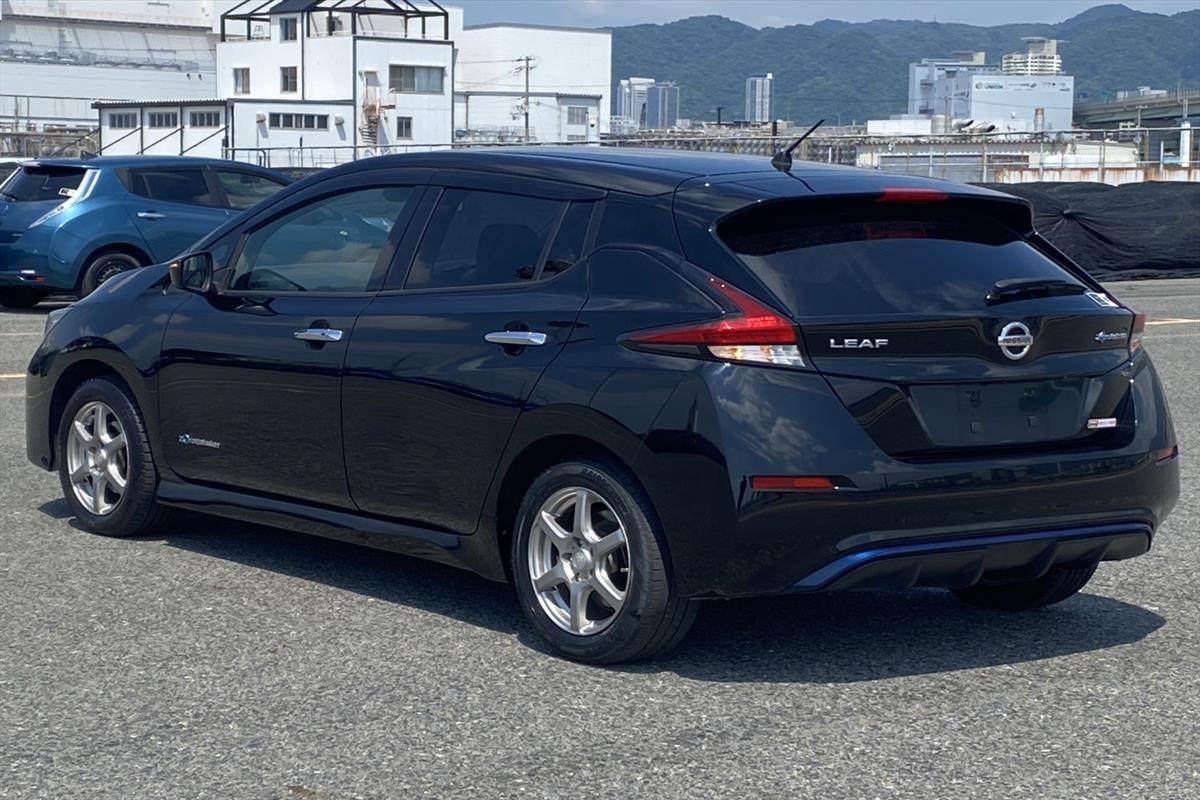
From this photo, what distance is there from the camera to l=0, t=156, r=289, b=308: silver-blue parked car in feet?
61.1

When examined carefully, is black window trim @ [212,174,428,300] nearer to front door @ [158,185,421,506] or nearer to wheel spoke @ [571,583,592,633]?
front door @ [158,185,421,506]

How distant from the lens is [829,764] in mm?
4430

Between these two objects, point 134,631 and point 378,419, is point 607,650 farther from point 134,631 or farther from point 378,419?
point 134,631

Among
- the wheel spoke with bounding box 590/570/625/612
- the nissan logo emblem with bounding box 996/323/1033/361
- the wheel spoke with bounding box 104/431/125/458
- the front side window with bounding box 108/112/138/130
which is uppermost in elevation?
the front side window with bounding box 108/112/138/130

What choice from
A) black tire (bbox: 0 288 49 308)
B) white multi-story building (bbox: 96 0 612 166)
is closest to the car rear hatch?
black tire (bbox: 0 288 49 308)

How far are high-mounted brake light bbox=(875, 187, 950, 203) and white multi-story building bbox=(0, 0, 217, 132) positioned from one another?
10761 cm

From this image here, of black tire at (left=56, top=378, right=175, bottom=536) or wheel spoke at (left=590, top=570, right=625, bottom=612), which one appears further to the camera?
black tire at (left=56, top=378, right=175, bottom=536)

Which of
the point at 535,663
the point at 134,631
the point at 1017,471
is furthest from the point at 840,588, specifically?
the point at 134,631

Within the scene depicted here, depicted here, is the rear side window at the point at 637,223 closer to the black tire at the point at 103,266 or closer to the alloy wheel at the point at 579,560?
the alloy wheel at the point at 579,560

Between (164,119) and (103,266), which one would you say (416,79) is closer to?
(164,119)

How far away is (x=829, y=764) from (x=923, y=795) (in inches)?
11.6

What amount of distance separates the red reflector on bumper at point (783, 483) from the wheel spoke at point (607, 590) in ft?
2.04

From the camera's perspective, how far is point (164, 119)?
3334 inches

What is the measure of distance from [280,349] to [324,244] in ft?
1.39
